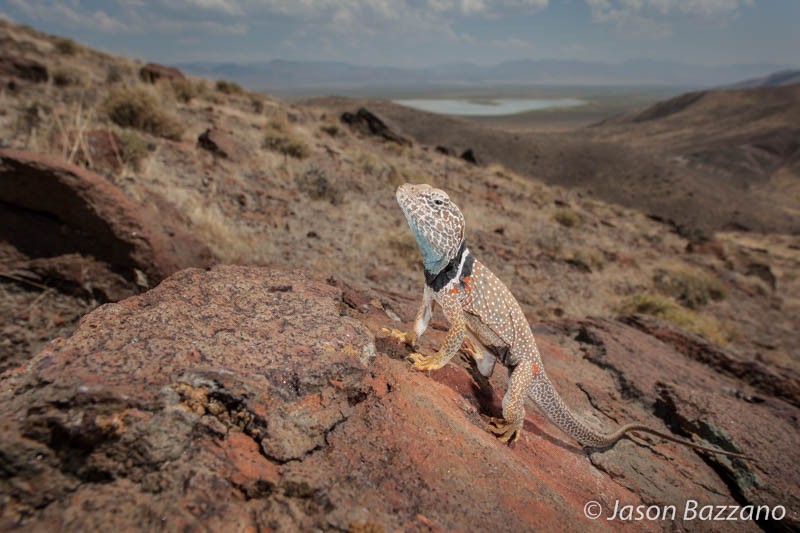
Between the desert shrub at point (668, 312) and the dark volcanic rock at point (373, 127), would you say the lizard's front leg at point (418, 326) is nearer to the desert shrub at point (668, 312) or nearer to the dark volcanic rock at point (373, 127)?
the desert shrub at point (668, 312)

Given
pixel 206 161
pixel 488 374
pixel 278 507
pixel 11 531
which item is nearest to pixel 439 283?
pixel 488 374

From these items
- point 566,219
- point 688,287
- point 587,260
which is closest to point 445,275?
point 587,260

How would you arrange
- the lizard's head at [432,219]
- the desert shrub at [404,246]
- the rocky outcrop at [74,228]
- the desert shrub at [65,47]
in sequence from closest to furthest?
1. the lizard's head at [432,219]
2. the rocky outcrop at [74,228]
3. the desert shrub at [404,246]
4. the desert shrub at [65,47]

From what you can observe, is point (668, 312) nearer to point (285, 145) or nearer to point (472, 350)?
point (472, 350)

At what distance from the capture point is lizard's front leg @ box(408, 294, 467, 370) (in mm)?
2941

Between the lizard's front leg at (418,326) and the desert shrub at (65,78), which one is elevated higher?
the desert shrub at (65,78)

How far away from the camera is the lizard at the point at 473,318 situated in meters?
2.92

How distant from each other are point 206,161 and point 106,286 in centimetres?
612

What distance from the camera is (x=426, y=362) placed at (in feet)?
9.84

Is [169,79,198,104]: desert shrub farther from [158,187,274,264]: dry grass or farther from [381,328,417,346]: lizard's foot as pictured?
[381,328,417,346]: lizard's foot

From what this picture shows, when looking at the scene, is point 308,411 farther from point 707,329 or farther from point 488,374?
point 707,329

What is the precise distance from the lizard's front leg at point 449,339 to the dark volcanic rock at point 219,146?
952 centimetres

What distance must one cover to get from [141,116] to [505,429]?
12017mm

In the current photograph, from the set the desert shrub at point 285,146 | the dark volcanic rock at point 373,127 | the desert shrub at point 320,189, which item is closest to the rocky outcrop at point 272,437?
the desert shrub at point 320,189
